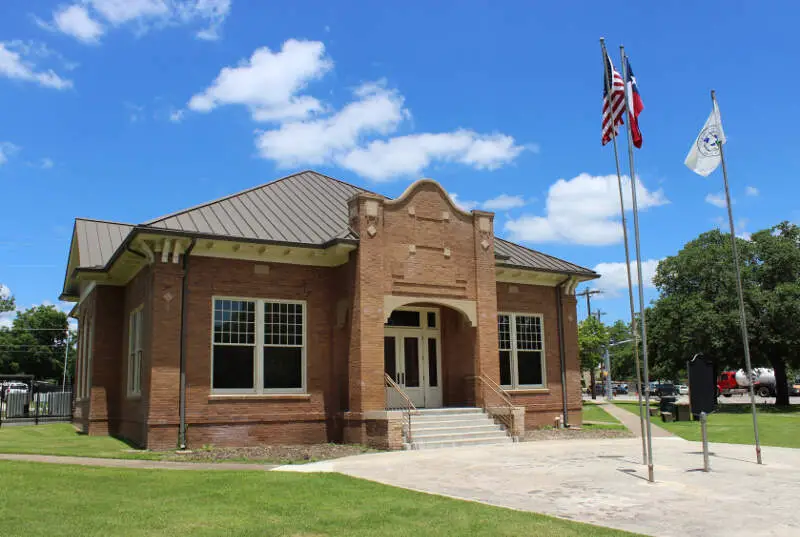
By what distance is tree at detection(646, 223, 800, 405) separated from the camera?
35.9 meters

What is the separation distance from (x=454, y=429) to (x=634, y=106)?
Result: 32.0ft

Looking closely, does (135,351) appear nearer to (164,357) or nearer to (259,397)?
(164,357)

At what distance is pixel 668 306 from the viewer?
3969 centimetres

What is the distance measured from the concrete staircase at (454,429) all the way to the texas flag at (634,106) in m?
9.00

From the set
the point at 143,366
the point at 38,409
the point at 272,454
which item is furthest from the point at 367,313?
the point at 38,409

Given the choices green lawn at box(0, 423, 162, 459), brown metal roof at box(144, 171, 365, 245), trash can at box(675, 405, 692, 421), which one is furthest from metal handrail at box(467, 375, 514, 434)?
trash can at box(675, 405, 692, 421)

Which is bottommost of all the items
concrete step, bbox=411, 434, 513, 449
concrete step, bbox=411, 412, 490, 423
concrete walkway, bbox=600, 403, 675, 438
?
concrete walkway, bbox=600, 403, 675, 438

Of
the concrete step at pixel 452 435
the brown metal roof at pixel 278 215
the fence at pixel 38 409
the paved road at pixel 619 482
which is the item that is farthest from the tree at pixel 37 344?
the paved road at pixel 619 482

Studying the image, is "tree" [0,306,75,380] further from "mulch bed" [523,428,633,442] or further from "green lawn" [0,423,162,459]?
"mulch bed" [523,428,633,442]

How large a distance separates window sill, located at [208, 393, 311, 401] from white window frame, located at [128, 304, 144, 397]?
108 inches

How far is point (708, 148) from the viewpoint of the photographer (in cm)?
1449

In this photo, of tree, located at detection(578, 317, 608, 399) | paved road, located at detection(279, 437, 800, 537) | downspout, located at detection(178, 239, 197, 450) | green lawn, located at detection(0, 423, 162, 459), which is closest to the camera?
paved road, located at detection(279, 437, 800, 537)

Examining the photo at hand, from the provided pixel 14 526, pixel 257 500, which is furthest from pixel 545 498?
pixel 14 526

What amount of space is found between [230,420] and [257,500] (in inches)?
351
